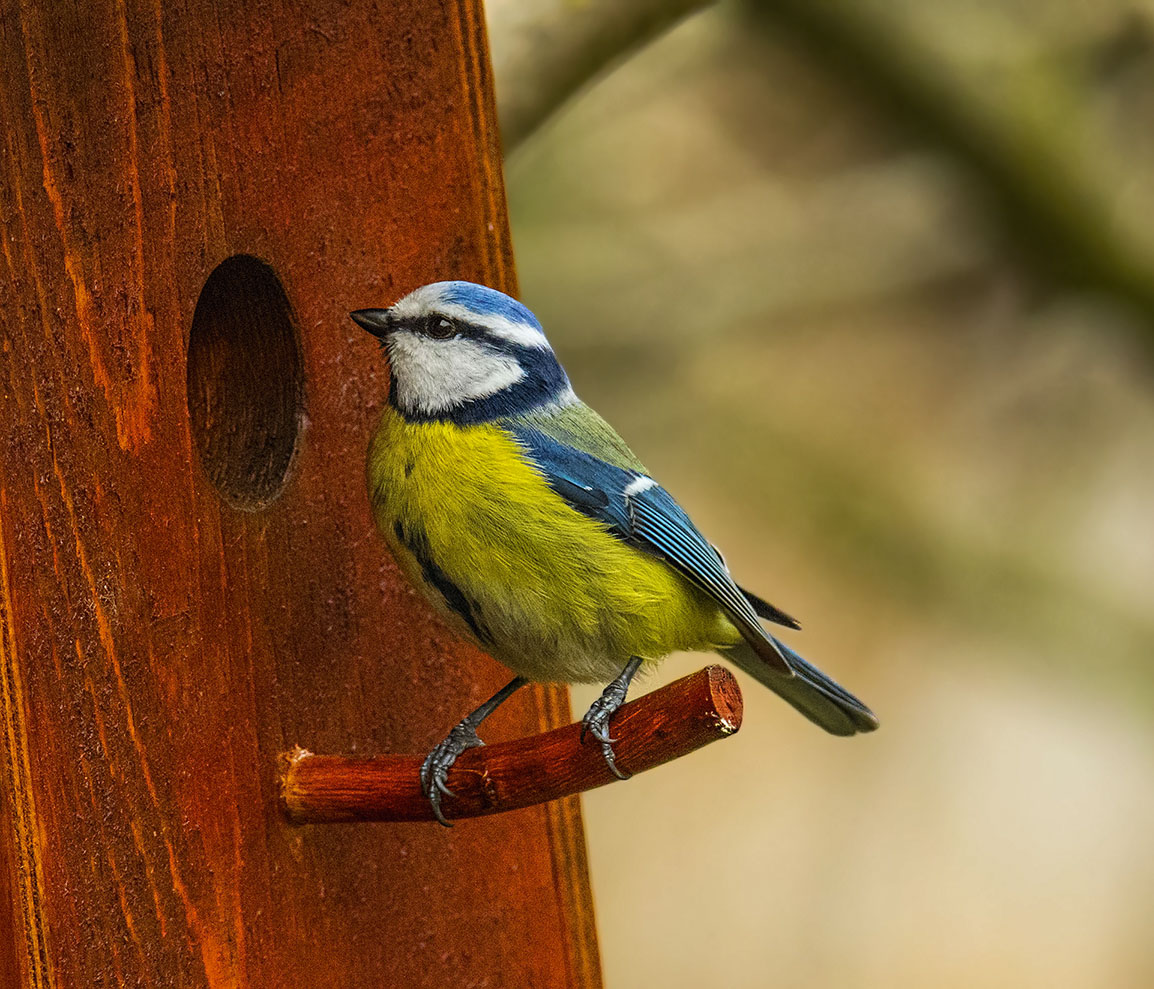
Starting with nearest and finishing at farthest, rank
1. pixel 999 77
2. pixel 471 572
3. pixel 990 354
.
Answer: pixel 471 572
pixel 999 77
pixel 990 354

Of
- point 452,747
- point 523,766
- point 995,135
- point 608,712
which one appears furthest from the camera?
point 995,135

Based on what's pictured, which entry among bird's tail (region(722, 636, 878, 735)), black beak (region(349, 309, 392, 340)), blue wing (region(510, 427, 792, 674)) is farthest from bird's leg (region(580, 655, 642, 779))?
black beak (region(349, 309, 392, 340))

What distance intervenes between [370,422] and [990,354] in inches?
91.0

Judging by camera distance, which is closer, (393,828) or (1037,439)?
(393,828)

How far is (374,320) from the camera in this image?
1989 mm

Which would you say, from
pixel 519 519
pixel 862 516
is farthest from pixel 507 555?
pixel 862 516

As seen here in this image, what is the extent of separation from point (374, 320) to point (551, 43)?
0.97 metres

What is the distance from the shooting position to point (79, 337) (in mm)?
1633

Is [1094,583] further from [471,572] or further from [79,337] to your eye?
[79,337]

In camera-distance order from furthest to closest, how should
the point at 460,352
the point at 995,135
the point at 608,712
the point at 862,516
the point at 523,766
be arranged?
the point at 862,516 → the point at 995,135 → the point at 460,352 → the point at 608,712 → the point at 523,766

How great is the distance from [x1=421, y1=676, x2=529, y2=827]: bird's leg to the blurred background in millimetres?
1528

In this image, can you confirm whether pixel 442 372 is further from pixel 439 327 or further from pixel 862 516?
pixel 862 516

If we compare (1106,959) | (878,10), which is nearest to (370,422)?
(878,10)

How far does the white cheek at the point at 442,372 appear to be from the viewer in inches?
80.0
